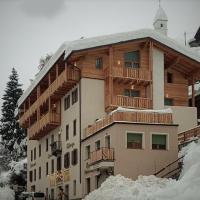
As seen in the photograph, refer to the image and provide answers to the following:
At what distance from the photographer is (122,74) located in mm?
49500

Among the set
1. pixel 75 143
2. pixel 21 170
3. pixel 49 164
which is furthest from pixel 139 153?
pixel 21 170

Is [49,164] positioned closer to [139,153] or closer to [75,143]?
[75,143]

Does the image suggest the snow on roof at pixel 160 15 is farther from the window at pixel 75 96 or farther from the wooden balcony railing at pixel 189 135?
the wooden balcony railing at pixel 189 135

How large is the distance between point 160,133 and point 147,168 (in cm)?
291

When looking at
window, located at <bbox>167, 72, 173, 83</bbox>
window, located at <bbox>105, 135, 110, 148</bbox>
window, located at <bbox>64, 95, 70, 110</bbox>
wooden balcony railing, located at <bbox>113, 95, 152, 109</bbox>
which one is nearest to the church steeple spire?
window, located at <bbox>167, 72, 173, 83</bbox>

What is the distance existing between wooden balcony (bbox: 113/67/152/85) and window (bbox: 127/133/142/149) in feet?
27.7

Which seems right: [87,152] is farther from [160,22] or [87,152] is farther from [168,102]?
[160,22]

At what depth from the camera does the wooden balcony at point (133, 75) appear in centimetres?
4938

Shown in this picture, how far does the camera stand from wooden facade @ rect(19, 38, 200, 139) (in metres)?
49.2

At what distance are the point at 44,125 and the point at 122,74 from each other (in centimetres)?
1184

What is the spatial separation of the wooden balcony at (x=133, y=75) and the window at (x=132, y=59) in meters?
1.07

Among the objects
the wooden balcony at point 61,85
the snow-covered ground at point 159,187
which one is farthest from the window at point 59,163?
the snow-covered ground at point 159,187

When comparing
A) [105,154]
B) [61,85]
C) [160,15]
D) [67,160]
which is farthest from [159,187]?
[160,15]

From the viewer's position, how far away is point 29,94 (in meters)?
64.6
